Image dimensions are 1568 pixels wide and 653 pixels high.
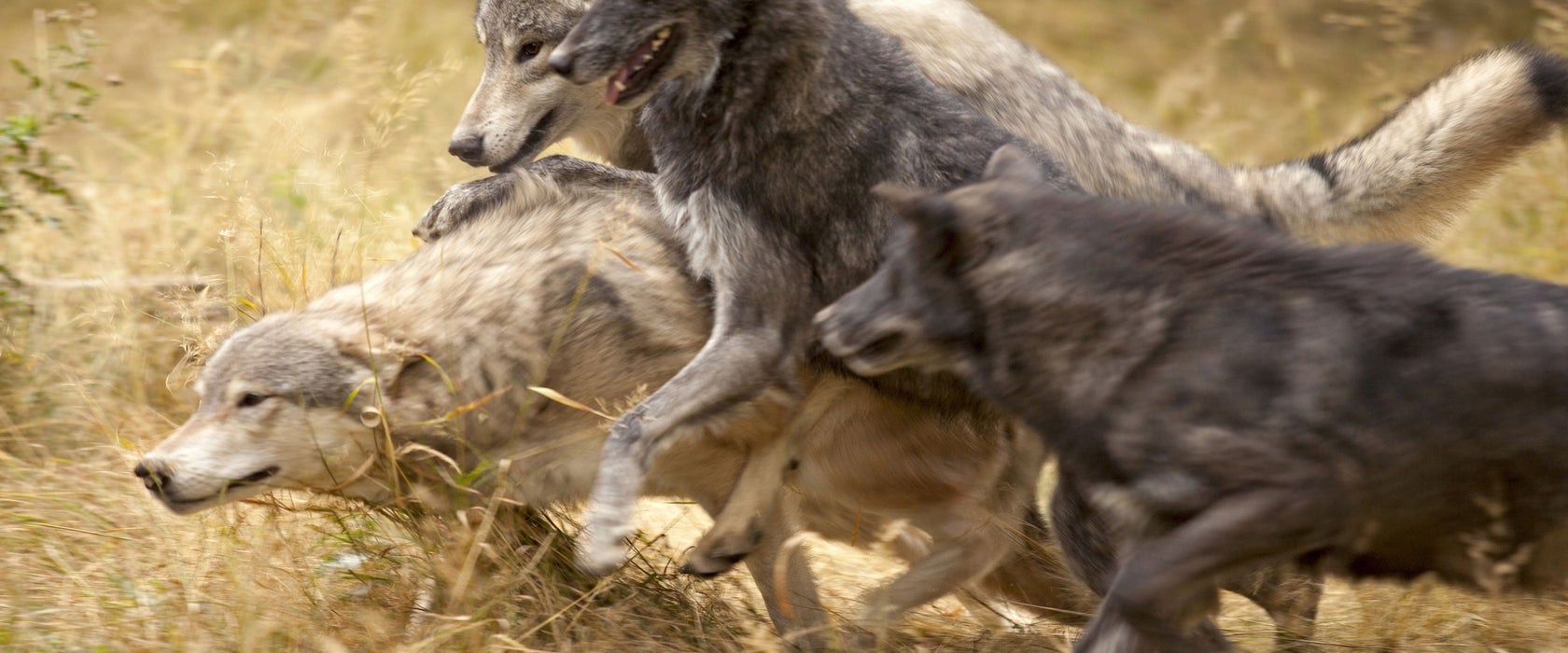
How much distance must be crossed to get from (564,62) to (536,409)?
0.94 metres

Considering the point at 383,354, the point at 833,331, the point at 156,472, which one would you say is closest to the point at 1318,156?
the point at 833,331

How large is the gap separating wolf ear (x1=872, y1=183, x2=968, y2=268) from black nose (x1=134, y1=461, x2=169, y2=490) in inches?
76.0

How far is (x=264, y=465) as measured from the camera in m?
3.31

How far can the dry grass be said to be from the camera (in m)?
3.26

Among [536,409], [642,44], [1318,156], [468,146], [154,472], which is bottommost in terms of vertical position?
[154,472]

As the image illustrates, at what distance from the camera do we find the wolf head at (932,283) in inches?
100.0

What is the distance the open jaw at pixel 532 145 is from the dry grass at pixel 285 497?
1.23 ft

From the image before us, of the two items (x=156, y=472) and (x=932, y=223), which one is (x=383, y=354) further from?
(x=932, y=223)

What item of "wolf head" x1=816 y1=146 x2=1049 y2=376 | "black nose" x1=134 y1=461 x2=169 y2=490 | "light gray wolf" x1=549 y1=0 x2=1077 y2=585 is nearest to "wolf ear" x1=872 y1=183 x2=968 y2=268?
"wolf head" x1=816 y1=146 x2=1049 y2=376

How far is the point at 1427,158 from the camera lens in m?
3.59

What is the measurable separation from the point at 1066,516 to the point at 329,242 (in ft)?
9.34

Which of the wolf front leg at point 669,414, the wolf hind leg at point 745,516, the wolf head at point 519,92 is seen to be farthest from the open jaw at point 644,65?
the wolf hind leg at point 745,516

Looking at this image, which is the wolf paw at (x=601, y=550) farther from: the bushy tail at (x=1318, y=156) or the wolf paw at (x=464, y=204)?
the bushy tail at (x=1318, y=156)

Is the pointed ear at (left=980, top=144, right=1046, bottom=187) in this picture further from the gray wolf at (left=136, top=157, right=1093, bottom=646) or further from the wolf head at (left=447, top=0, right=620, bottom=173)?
the wolf head at (left=447, top=0, right=620, bottom=173)
